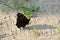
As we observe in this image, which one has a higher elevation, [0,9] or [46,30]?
[0,9]

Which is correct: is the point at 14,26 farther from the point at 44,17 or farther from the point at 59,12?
the point at 59,12

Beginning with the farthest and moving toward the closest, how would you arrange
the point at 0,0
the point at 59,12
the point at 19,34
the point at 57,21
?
the point at 0,0
the point at 59,12
the point at 57,21
the point at 19,34

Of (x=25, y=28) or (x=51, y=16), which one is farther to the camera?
(x=51, y=16)

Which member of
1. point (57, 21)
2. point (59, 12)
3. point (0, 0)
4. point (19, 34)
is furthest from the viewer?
point (0, 0)

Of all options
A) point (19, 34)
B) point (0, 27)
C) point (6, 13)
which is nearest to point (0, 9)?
point (6, 13)

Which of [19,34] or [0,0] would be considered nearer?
[19,34]

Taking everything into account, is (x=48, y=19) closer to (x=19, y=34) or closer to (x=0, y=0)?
(x=19, y=34)

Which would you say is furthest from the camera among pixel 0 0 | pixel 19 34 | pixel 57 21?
pixel 0 0

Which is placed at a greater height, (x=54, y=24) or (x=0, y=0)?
(x=0, y=0)

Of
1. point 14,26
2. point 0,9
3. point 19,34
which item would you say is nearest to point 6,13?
point 0,9
